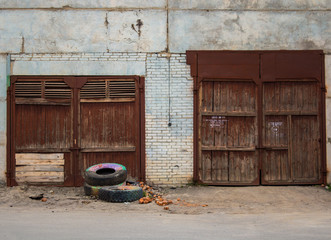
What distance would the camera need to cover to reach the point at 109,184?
7508 mm

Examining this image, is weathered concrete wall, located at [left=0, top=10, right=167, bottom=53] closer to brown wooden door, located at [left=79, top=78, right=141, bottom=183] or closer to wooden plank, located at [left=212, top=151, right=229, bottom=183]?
brown wooden door, located at [left=79, top=78, right=141, bottom=183]

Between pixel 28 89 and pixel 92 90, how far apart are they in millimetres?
1508

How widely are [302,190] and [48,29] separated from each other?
7.07 meters

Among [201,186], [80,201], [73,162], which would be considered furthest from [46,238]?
[201,186]

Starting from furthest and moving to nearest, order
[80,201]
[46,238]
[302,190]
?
[302,190], [80,201], [46,238]

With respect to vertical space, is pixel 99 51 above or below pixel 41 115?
above

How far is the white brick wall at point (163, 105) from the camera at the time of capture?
335 inches

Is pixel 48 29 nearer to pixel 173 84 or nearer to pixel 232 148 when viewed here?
pixel 173 84

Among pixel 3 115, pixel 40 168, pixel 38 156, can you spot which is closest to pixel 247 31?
pixel 38 156

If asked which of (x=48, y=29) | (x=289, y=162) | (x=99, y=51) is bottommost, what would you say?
(x=289, y=162)

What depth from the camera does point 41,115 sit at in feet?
27.7

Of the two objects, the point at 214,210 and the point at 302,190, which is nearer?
the point at 214,210

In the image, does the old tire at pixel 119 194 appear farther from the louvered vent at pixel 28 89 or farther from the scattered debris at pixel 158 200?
the louvered vent at pixel 28 89

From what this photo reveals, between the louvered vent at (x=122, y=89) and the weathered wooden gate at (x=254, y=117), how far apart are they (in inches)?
59.8
